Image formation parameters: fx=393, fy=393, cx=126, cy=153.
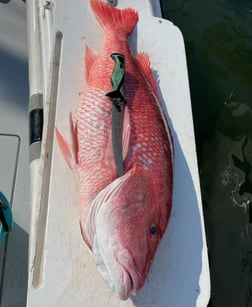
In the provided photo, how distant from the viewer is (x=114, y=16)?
5.62 feet

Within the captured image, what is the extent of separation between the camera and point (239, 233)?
2203mm

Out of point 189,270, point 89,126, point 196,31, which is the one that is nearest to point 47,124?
point 89,126

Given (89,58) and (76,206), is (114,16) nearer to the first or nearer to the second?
(89,58)

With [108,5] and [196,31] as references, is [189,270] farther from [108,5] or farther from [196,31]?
[196,31]

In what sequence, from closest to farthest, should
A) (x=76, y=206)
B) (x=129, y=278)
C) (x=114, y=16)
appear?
(x=129, y=278) → (x=76, y=206) → (x=114, y=16)

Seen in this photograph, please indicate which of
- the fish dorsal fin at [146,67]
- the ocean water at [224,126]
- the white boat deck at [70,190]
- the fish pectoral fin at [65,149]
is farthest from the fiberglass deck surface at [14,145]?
the ocean water at [224,126]

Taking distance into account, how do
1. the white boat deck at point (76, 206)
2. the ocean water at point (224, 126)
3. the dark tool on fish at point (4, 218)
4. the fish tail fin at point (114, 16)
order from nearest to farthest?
the white boat deck at point (76, 206) → the dark tool on fish at point (4, 218) → the fish tail fin at point (114, 16) → the ocean water at point (224, 126)

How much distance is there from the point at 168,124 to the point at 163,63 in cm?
33

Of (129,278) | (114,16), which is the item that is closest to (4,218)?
(129,278)

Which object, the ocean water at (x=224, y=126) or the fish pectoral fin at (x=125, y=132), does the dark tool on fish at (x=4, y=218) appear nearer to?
the fish pectoral fin at (x=125, y=132)

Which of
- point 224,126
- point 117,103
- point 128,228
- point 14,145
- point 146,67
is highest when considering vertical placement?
point 146,67

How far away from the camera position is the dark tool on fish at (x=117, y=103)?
125 cm

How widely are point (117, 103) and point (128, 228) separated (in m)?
0.45

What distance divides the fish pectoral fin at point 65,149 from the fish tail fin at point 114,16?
58 cm
